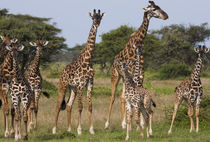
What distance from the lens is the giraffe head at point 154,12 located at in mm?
11484

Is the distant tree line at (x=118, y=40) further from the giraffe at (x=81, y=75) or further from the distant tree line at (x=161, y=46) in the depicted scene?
the giraffe at (x=81, y=75)

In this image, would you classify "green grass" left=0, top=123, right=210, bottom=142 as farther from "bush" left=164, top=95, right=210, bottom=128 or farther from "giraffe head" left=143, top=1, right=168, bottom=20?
"giraffe head" left=143, top=1, right=168, bottom=20

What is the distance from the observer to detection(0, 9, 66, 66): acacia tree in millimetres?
26375

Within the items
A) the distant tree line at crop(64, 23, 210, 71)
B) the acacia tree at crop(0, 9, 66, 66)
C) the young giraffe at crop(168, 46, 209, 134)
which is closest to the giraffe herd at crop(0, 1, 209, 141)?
the young giraffe at crop(168, 46, 209, 134)

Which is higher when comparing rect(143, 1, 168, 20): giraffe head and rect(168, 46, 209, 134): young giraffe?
rect(143, 1, 168, 20): giraffe head

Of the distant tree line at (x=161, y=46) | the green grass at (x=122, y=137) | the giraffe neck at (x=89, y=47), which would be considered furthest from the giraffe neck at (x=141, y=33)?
the distant tree line at (x=161, y=46)

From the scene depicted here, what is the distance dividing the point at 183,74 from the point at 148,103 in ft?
78.8

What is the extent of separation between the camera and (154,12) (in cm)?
1169

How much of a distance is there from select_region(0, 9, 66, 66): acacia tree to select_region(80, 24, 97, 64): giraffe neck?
47.3ft

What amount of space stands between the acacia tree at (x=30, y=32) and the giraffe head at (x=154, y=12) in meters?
14.5

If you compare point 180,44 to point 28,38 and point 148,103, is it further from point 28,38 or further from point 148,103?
point 148,103

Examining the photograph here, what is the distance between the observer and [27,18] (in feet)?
116

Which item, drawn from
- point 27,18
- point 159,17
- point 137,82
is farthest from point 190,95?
point 27,18

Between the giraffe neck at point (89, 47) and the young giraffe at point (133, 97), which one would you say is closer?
the young giraffe at point (133, 97)
